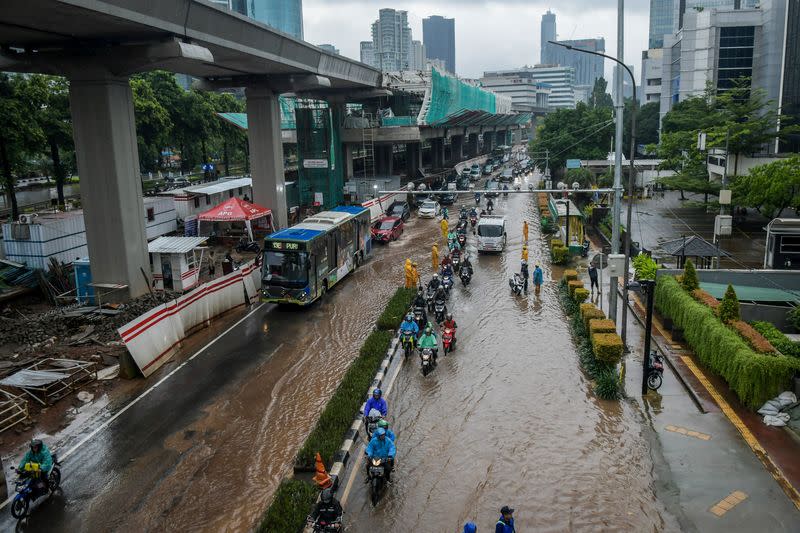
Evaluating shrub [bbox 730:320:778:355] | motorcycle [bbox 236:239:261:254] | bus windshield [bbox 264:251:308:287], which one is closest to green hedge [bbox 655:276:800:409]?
shrub [bbox 730:320:778:355]

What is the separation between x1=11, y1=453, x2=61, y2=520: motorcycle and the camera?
35.9 feet

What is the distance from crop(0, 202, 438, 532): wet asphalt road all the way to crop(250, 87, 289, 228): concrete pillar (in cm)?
1897

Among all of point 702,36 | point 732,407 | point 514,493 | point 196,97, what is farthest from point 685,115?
point 514,493

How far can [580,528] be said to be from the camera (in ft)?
34.0

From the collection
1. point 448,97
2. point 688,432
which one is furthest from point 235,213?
point 448,97

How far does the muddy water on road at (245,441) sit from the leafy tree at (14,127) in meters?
21.7

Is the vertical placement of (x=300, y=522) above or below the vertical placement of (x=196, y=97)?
below

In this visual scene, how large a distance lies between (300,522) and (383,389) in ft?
21.2

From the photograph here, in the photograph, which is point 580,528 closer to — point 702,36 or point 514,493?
point 514,493

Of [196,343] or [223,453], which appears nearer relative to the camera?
[223,453]

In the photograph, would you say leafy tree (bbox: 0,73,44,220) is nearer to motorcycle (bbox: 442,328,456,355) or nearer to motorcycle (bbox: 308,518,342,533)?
motorcycle (bbox: 442,328,456,355)

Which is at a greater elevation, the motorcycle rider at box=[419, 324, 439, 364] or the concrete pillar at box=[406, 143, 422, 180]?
the concrete pillar at box=[406, 143, 422, 180]

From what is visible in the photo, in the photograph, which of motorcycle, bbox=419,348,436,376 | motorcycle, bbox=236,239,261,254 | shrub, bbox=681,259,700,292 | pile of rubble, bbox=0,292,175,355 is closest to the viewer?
motorcycle, bbox=419,348,436,376

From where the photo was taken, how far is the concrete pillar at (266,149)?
3956cm
